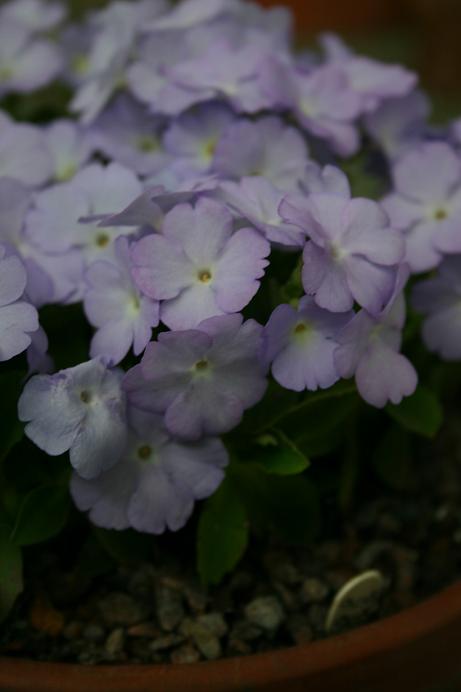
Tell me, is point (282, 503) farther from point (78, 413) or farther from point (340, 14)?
point (340, 14)

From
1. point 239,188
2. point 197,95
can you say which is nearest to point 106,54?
point 197,95

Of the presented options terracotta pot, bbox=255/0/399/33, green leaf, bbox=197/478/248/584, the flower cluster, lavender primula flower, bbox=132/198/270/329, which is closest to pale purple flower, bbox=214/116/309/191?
the flower cluster

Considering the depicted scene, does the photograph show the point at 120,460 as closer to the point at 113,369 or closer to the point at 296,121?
the point at 113,369

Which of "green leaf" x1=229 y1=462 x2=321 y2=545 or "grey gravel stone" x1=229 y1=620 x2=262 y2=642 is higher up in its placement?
"green leaf" x1=229 y1=462 x2=321 y2=545

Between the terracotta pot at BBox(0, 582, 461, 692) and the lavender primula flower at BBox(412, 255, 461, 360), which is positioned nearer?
the terracotta pot at BBox(0, 582, 461, 692)

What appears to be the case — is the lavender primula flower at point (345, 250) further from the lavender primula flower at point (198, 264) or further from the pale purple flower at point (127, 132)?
the pale purple flower at point (127, 132)

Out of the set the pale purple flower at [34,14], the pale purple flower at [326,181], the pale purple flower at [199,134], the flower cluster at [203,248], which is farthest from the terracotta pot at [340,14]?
the pale purple flower at [326,181]

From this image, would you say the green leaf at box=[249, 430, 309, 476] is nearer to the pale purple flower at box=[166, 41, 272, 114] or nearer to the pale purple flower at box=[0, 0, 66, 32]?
the pale purple flower at box=[166, 41, 272, 114]
